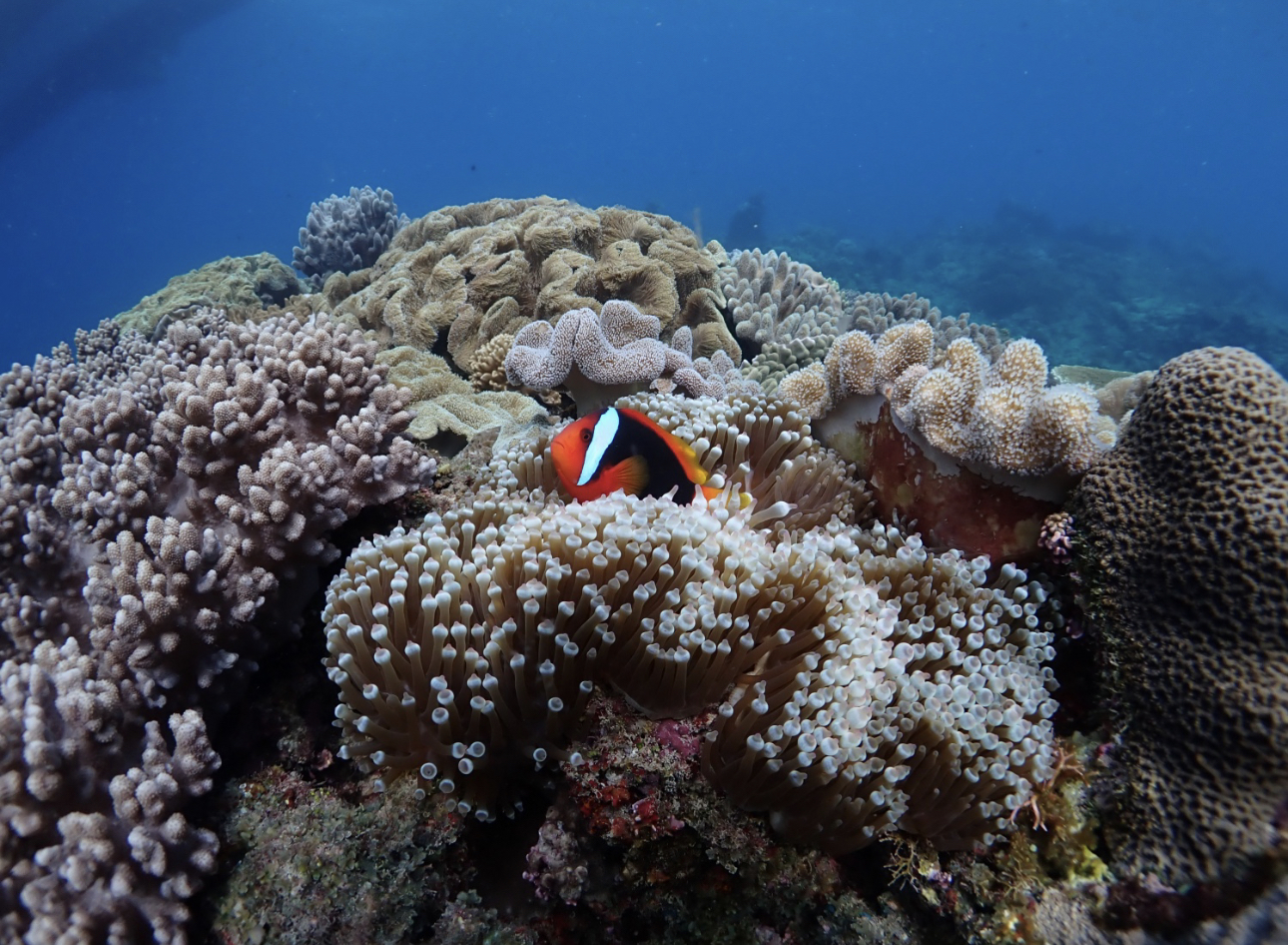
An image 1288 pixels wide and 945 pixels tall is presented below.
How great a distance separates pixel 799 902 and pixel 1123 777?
103cm

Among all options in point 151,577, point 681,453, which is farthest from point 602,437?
point 151,577

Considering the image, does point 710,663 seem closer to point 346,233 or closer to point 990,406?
point 990,406

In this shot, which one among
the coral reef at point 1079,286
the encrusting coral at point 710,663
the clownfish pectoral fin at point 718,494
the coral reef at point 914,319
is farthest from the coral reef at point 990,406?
the coral reef at point 1079,286

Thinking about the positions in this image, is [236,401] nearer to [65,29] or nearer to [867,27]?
[65,29]

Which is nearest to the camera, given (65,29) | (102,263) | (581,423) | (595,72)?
(581,423)

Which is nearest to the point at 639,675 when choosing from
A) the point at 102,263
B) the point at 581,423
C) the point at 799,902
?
the point at 799,902

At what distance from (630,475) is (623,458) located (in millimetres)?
78

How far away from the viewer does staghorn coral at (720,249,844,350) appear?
5797 mm

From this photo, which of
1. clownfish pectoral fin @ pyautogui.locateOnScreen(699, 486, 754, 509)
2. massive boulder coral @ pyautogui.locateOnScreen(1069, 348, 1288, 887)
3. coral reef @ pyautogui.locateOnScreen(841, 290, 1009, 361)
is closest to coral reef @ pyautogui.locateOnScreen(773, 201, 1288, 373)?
coral reef @ pyautogui.locateOnScreen(841, 290, 1009, 361)

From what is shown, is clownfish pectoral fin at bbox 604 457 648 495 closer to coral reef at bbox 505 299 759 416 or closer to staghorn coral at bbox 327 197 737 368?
coral reef at bbox 505 299 759 416

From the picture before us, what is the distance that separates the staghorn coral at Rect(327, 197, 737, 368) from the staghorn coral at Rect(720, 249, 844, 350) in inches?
14.2

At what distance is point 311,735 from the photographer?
2406mm

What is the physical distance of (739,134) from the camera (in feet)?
452

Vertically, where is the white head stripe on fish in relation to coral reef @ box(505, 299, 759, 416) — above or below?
below
